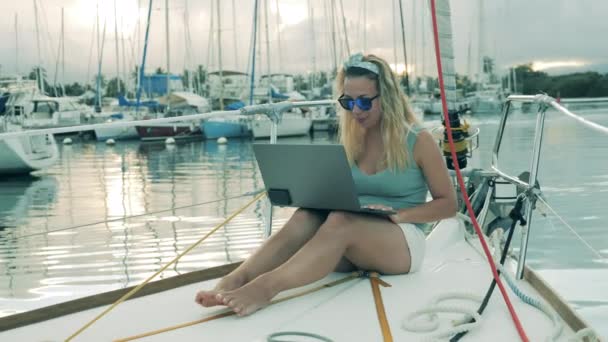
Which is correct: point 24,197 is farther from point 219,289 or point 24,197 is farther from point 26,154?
point 219,289

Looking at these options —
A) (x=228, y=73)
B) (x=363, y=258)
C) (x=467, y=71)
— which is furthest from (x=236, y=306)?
(x=228, y=73)

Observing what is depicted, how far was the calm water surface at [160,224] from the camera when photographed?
573 centimetres

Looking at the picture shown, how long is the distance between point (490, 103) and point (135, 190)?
25446 millimetres

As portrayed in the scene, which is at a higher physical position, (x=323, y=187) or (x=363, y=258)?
(x=323, y=187)

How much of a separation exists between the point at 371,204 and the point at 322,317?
25.2 inches

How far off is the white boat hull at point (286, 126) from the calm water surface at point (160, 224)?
34.4ft

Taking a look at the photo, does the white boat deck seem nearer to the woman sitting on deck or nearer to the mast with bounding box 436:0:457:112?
the woman sitting on deck

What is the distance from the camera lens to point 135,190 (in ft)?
47.4

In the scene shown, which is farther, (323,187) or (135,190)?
(135,190)

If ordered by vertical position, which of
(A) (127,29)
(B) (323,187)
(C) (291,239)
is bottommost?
(C) (291,239)

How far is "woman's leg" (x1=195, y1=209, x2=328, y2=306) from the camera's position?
2650 mm

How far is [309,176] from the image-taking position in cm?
275

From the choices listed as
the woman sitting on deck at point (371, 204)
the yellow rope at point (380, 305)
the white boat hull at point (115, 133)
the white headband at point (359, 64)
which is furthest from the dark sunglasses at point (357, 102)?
the white boat hull at point (115, 133)

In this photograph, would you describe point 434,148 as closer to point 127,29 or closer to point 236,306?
point 236,306
